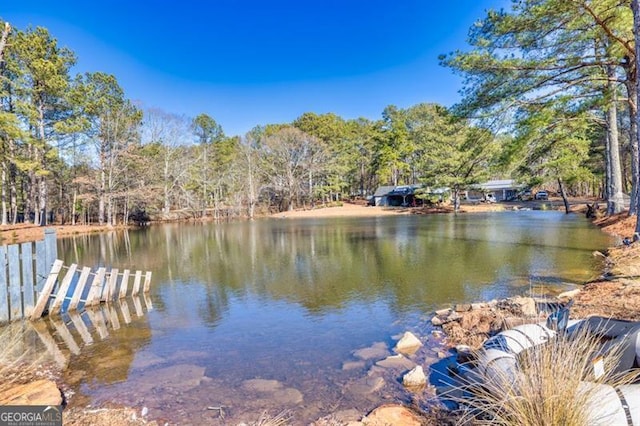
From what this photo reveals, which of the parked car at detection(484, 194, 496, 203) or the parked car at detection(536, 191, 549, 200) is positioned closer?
the parked car at detection(484, 194, 496, 203)

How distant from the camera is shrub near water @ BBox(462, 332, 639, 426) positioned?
2523 millimetres

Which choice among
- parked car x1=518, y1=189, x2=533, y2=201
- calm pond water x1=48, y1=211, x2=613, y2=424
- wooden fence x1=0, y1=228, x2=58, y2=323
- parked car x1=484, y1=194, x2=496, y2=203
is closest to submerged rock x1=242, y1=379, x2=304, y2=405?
calm pond water x1=48, y1=211, x2=613, y2=424

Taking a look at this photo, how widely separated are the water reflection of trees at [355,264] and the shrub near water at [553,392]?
5.44 meters

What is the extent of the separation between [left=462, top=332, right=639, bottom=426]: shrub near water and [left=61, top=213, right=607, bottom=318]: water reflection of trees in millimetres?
5441

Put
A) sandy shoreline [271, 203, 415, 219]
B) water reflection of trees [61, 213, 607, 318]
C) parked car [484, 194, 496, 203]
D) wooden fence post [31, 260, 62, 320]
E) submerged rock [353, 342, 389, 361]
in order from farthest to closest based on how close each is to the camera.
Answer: parked car [484, 194, 496, 203] → sandy shoreline [271, 203, 415, 219] → water reflection of trees [61, 213, 607, 318] → wooden fence post [31, 260, 62, 320] → submerged rock [353, 342, 389, 361]

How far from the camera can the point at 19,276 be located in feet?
25.2

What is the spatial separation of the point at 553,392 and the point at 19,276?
942 centimetres

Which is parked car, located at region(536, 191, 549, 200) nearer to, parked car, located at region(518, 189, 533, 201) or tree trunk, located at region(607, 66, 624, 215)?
parked car, located at region(518, 189, 533, 201)

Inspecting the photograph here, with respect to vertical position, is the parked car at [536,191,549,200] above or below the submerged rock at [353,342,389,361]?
above

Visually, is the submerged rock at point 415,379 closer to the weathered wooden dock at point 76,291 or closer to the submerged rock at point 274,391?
the submerged rock at point 274,391

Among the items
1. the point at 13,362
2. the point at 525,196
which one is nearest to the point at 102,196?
the point at 13,362

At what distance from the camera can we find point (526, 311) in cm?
622

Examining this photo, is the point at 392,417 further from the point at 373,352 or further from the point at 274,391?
the point at 373,352

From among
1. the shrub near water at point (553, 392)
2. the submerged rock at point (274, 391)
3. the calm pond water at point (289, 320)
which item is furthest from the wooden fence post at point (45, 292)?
the shrub near water at point (553, 392)
